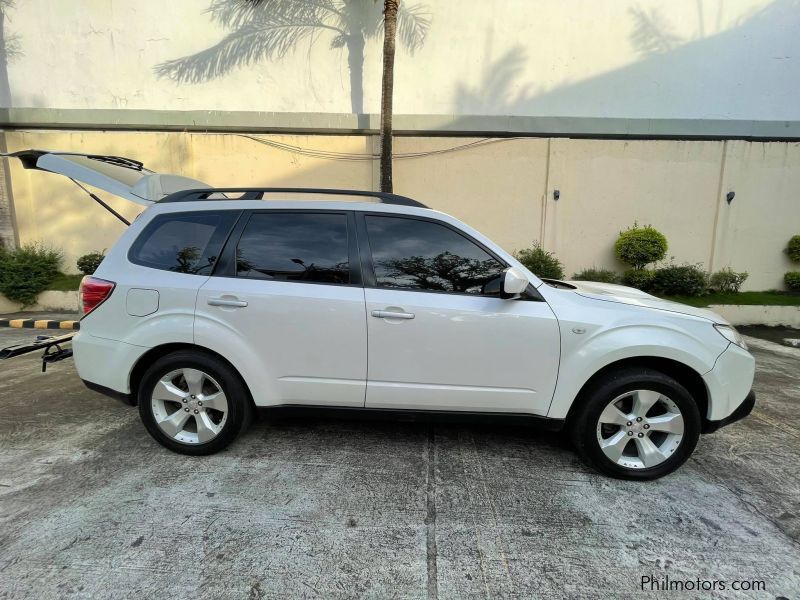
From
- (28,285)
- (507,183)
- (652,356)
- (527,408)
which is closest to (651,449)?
(652,356)

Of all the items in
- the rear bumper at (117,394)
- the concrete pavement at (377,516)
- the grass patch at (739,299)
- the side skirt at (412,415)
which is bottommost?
the concrete pavement at (377,516)

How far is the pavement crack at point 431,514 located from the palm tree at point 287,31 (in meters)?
8.34

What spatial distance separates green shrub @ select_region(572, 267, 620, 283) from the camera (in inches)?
347

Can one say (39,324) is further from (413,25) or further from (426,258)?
(413,25)

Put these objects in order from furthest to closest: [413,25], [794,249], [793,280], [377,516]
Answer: [794,249] < [413,25] < [793,280] < [377,516]

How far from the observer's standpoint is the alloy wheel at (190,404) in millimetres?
2885

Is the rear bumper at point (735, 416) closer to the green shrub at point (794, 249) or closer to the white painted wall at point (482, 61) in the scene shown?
the white painted wall at point (482, 61)

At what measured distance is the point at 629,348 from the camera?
2.65m

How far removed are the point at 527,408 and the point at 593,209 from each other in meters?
7.84

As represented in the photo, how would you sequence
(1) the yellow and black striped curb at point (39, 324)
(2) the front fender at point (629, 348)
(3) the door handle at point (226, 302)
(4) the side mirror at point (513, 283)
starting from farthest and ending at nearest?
(1) the yellow and black striped curb at point (39, 324), (3) the door handle at point (226, 302), (2) the front fender at point (629, 348), (4) the side mirror at point (513, 283)

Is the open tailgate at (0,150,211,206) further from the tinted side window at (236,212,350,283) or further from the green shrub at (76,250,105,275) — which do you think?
the green shrub at (76,250,105,275)

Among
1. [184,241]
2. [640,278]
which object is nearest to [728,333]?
[184,241]

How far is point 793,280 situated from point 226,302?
37.5 ft

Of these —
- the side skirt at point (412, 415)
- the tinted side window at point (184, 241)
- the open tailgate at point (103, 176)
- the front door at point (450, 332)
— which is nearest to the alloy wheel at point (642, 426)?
the side skirt at point (412, 415)
